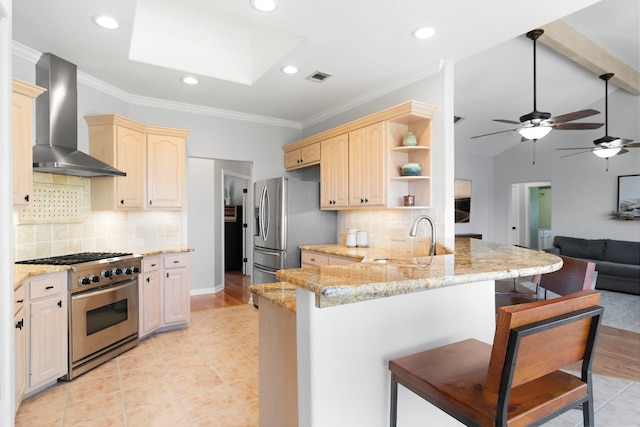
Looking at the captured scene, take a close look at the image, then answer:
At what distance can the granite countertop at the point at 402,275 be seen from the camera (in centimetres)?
111

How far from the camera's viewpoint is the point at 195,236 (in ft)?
18.8

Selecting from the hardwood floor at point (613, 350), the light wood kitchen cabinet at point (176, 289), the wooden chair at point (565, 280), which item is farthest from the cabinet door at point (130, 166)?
the wooden chair at point (565, 280)

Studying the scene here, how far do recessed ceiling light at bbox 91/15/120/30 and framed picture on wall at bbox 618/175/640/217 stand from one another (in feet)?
26.1

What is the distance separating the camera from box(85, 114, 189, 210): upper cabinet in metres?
3.58

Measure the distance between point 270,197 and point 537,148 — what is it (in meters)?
6.06

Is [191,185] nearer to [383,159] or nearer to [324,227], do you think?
[324,227]

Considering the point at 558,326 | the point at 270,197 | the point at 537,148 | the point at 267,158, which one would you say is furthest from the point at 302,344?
the point at 537,148

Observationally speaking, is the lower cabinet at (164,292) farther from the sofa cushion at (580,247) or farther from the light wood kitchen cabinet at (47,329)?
the sofa cushion at (580,247)

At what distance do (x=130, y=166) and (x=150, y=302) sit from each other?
143cm

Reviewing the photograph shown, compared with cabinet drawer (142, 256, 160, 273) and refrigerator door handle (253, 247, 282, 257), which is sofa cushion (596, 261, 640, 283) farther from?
cabinet drawer (142, 256, 160, 273)

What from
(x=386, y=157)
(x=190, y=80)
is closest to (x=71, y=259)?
(x=190, y=80)

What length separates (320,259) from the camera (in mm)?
4121

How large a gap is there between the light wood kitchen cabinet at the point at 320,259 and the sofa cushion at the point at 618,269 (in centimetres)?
501

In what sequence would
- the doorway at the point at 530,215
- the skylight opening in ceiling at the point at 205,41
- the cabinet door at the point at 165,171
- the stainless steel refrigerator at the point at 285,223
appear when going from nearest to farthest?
the skylight opening in ceiling at the point at 205,41, the cabinet door at the point at 165,171, the stainless steel refrigerator at the point at 285,223, the doorway at the point at 530,215
